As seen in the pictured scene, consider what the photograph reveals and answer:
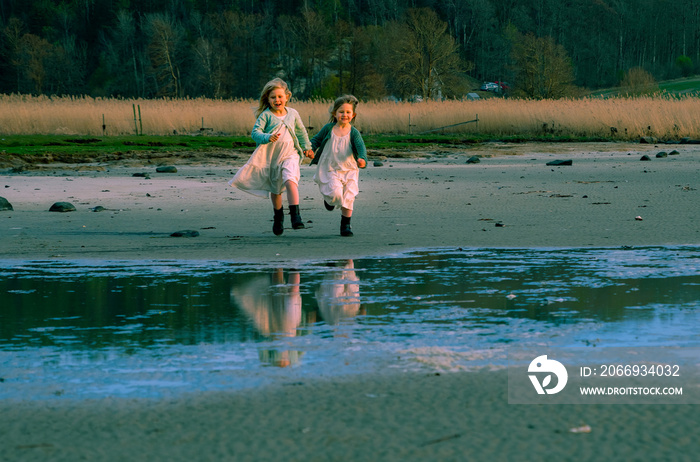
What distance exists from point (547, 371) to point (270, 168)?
20.1 feet

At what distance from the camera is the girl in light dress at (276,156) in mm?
9664

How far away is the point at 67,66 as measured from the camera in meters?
107

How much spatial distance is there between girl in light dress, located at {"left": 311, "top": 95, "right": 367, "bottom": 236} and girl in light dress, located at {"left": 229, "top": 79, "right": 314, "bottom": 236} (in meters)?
0.22

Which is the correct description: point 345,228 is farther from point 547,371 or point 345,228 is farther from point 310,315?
point 547,371

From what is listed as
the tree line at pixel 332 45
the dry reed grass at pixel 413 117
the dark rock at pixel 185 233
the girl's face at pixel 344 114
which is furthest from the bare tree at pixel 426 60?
the dark rock at pixel 185 233

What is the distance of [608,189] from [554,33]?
15212 cm

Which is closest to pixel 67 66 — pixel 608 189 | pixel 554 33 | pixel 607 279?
pixel 554 33

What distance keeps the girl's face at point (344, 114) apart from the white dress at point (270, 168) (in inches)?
21.5

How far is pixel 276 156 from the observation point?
9.78 meters

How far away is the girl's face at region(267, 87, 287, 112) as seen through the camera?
31.8ft

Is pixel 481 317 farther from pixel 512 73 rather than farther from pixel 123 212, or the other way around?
pixel 512 73

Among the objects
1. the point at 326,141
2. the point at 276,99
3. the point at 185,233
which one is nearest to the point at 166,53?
the point at 276,99

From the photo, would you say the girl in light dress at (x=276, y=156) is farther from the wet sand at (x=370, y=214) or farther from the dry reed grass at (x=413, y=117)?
the dry reed grass at (x=413, y=117)

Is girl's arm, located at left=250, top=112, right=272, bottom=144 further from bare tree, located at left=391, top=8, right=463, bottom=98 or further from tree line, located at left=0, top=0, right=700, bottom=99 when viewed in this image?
tree line, located at left=0, top=0, right=700, bottom=99
